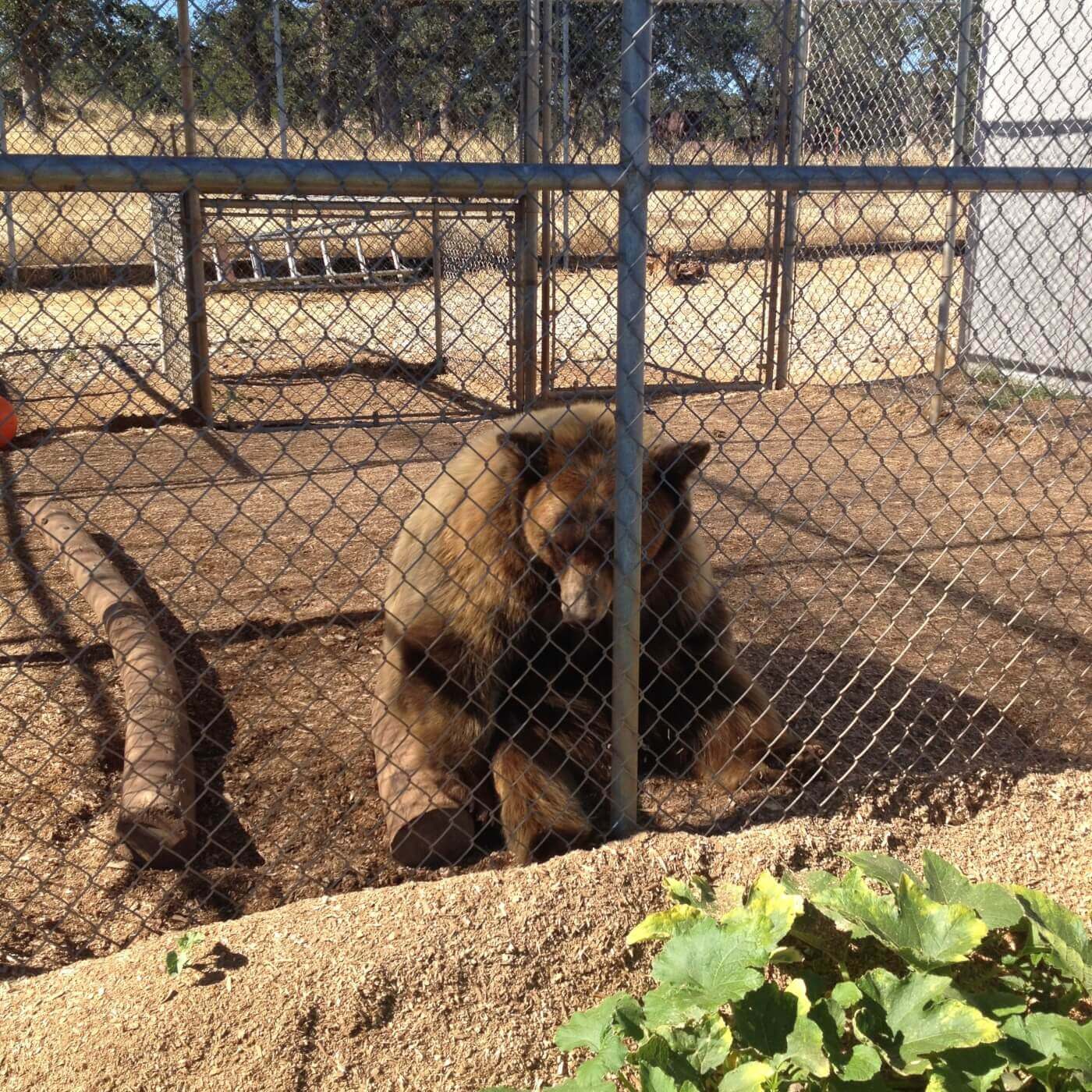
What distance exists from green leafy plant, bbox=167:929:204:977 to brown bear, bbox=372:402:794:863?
79cm

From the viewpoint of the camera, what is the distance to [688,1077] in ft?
7.47

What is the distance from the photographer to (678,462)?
3.68 metres

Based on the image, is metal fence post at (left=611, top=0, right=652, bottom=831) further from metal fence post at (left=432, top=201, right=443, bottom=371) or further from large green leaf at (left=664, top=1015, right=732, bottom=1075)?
metal fence post at (left=432, top=201, right=443, bottom=371)

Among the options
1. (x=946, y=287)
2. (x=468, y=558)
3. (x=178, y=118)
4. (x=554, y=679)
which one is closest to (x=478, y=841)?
(x=554, y=679)

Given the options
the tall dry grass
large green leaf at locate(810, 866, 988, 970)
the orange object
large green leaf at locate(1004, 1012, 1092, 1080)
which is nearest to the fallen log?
large green leaf at locate(810, 866, 988, 970)

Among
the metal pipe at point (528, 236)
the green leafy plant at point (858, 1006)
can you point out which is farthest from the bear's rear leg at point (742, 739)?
the metal pipe at point (528, 236)

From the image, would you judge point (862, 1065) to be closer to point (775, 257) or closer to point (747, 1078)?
point (747, 1078)

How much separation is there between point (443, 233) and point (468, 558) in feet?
25.7

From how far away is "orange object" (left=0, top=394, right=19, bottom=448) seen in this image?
8.05 m

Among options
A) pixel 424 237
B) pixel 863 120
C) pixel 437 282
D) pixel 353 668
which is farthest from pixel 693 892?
pixel 424 237

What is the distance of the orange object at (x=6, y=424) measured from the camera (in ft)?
26.4

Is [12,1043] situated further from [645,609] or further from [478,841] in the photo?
[645,609]

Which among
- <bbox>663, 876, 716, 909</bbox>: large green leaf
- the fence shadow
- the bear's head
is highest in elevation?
the bear's head

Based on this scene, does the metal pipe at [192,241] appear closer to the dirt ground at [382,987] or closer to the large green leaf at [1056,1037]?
the dirt ground at [382,987]
